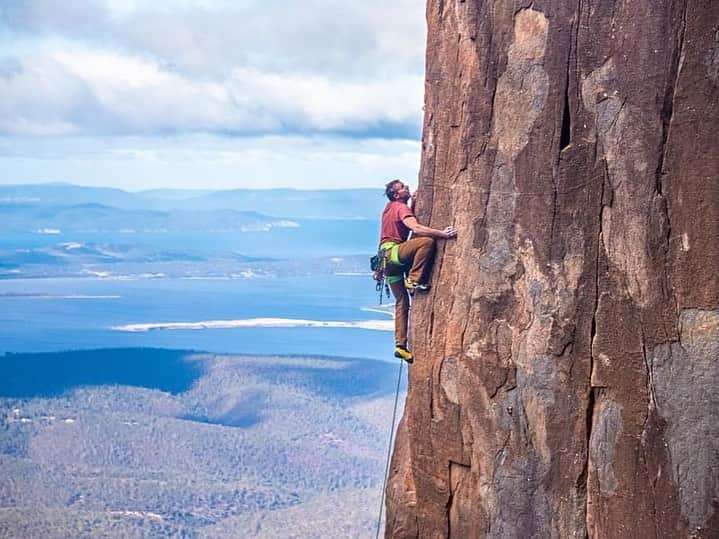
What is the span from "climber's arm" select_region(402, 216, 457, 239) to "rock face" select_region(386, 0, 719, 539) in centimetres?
10

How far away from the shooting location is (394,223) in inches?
500

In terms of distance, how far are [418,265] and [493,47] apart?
2.39m

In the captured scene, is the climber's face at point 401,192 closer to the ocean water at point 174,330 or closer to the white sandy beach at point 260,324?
the ocean water at point 174,330

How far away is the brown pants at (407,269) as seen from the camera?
1214 centimetres

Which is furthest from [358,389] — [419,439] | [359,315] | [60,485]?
[419,439]

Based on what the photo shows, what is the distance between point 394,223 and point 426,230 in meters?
0.74

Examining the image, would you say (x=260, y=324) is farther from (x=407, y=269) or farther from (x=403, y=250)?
(x=403, y=250)

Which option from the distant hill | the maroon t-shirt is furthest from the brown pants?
the distant hill

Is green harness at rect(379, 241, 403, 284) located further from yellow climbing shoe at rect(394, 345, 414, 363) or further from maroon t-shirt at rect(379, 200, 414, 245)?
yellow climbing shoe at rect(394, 345, 414, 363)

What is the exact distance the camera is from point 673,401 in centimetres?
1030

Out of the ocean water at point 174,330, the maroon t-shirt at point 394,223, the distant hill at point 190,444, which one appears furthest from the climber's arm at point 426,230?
the ocean water at point 174,330

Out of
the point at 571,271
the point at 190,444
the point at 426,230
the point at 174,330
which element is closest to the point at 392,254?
the point at 426,230

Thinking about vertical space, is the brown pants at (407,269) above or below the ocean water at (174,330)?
above

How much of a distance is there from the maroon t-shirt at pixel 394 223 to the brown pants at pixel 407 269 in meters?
0.21
